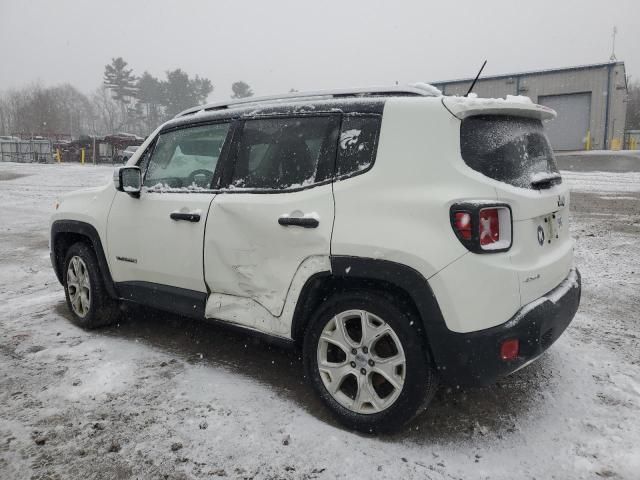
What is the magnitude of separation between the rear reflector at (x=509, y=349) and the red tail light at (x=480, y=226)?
454 millimetres

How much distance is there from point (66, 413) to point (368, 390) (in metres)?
1.83

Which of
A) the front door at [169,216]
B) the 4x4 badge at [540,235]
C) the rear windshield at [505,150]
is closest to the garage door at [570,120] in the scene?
the rear windshield at [505,150]

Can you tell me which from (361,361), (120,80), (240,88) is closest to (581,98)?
(361,361)

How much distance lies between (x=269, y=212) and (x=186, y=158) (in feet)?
3.82

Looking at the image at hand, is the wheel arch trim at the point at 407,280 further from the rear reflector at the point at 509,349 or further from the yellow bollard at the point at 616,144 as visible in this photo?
the yellow bollard at the point at 616,144

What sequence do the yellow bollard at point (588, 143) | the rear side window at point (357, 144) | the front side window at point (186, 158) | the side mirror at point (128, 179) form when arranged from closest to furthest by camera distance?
the rear side window at point (357, 144), the front side window at point (186, 158), the side mirror at point (128, 179), the yellow bollard at point (588, 143)

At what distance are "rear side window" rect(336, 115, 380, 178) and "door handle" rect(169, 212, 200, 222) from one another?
1127 mm

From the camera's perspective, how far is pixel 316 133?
3154 millimetres

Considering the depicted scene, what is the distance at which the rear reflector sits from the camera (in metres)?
2.52

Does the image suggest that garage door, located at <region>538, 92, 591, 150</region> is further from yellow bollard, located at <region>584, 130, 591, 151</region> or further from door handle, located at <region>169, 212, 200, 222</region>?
door handle, located at <region>169, 212, 200, 222</region>

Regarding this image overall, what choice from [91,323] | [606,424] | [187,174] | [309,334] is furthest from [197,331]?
[606,424]

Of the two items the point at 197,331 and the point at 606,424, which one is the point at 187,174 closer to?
the point at 197,331

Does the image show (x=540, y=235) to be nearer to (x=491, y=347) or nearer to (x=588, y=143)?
(x=491, y=347)

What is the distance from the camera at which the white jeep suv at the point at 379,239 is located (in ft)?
8.30
